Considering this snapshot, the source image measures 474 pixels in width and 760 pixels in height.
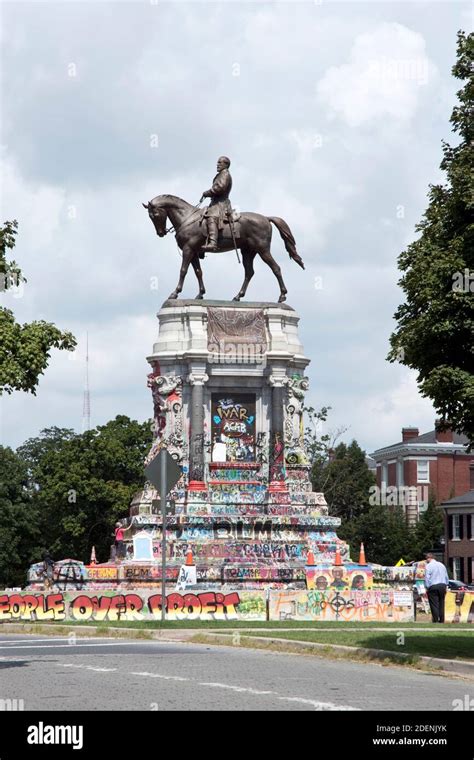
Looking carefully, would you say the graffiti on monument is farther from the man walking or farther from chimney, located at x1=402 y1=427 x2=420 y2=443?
chimney, located at x1=402 y1=427 x2=420 y2=443


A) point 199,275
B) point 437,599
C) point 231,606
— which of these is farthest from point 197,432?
point 437,599

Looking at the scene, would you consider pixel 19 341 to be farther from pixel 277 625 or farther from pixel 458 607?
pixel 458 607

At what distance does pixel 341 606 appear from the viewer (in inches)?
1625

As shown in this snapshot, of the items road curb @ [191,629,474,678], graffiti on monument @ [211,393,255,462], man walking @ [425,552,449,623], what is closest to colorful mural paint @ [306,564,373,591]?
graffiti on monument @ [211,393,255,462]

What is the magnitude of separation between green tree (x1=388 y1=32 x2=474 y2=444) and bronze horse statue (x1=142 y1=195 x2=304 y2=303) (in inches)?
1242

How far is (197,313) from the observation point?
189ft

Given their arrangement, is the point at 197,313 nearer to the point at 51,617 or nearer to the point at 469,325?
the point at 51,617

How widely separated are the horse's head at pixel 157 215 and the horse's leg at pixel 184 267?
4.27 feet

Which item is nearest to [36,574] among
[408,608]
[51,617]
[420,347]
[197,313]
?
[197,313]

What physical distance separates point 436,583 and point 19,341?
46.8 feet

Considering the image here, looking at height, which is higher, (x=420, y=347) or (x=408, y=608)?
(x=420, y=347)
